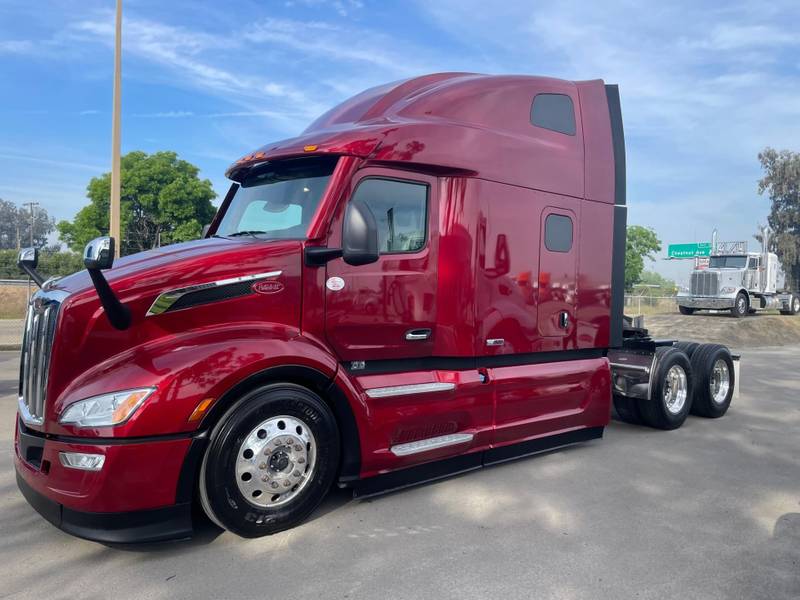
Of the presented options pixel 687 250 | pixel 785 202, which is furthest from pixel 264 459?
pixel 687 250

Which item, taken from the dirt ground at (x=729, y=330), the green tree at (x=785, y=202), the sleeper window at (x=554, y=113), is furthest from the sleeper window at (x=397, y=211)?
the green tree at (x=785, y=202)

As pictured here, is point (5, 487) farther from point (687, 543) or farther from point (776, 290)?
point (776, 290)

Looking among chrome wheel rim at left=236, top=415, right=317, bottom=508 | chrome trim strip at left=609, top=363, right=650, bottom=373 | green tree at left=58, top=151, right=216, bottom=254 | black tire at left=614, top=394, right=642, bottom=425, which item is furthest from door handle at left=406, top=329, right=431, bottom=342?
green tree at left=58, top=151, right=216, bottom=254

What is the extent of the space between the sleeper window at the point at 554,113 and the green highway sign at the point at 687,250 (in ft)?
221

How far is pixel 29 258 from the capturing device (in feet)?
14.1

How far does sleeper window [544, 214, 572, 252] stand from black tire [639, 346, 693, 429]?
204 cm

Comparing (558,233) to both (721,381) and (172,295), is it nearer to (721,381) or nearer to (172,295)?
(172,295)

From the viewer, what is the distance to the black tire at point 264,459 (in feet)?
11.3

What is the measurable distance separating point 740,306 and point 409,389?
2574 centimetres

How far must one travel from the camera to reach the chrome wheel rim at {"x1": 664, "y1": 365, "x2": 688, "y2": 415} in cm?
680

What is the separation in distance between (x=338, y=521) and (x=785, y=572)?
2.64 m

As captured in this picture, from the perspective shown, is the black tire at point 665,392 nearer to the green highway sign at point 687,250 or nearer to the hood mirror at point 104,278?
the hood mirror at point 104,278

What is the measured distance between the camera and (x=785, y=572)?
3283 millimetres

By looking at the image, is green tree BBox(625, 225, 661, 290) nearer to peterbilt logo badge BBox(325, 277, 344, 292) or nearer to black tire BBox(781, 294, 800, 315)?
black tire BBox(781, 294, 800, 315)
